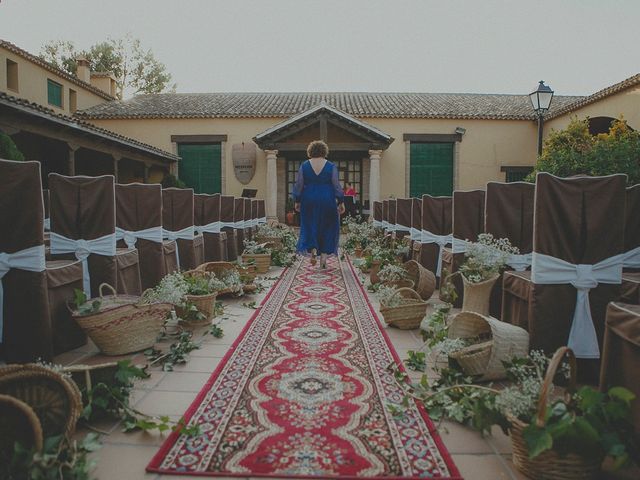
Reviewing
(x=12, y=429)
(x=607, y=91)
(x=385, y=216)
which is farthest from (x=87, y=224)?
(x=607, y=91)

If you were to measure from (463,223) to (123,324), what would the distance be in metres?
3.17

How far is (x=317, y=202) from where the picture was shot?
688 cm

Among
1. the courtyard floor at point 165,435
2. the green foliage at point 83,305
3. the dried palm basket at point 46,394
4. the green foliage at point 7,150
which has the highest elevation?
the green foliage at point 7,150

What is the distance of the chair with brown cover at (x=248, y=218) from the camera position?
9.68m

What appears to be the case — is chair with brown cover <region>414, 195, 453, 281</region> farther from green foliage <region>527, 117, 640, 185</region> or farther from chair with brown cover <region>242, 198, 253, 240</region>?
green foliage <region>527, 117, 640, 185</region>

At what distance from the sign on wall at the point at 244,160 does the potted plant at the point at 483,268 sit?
51.6 ft

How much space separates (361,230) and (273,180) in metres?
8.17

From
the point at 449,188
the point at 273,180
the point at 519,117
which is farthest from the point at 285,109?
the point at 519,117

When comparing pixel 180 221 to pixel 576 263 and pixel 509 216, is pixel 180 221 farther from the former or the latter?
pixel 576 263

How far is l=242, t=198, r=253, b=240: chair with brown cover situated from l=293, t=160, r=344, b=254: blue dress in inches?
Answer: 107

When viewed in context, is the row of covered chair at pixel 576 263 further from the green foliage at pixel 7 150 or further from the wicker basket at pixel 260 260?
the green foliage at pixel 7 150

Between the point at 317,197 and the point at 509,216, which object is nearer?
the point at 509,216

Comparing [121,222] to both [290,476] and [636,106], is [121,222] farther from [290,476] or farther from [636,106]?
[636,106]

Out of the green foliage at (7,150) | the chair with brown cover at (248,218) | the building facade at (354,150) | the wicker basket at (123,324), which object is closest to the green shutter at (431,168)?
the building facade at (354,150)
